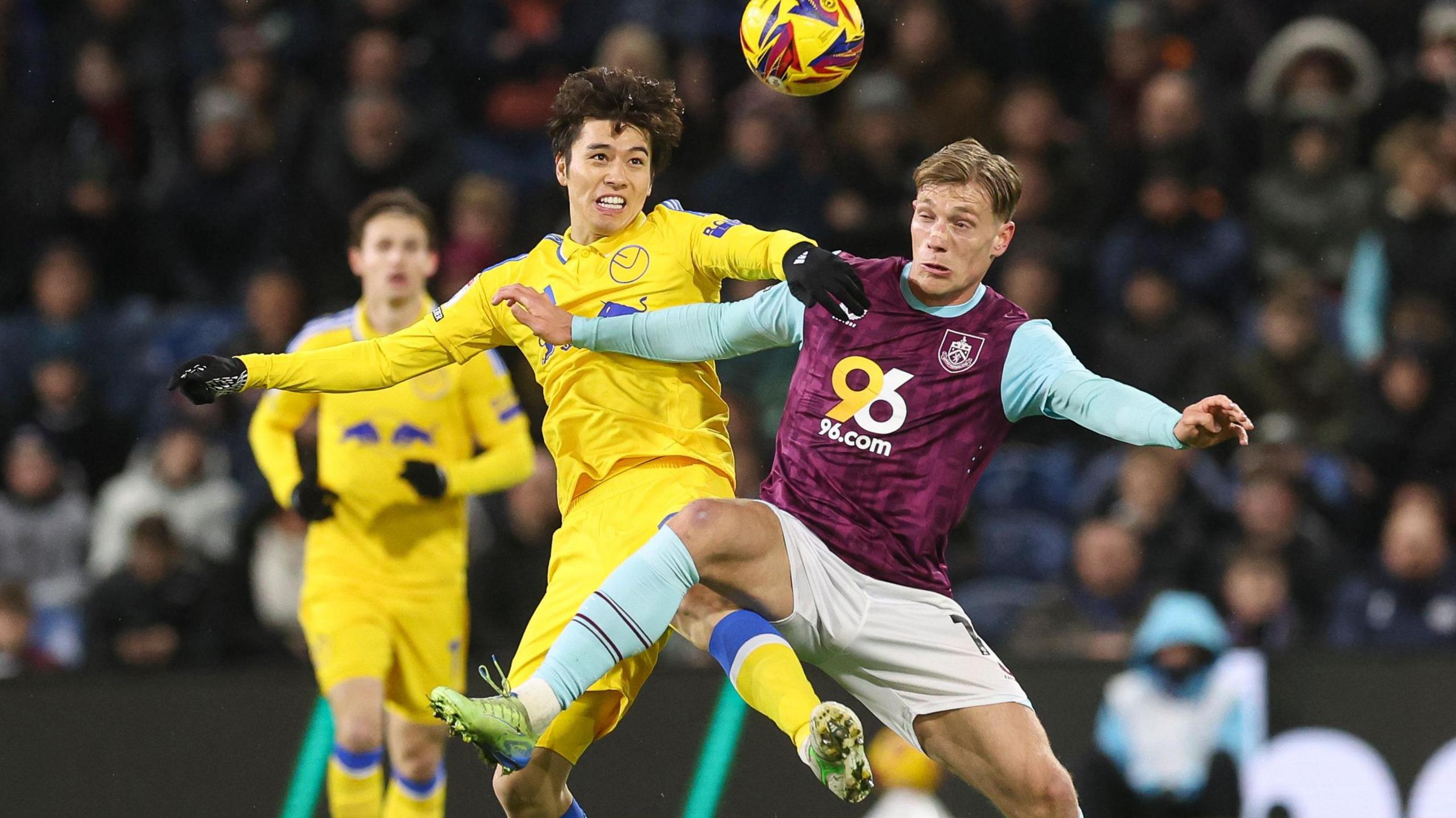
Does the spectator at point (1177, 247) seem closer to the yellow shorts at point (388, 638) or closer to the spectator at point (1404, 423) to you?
the spectator at point (1404, 423)

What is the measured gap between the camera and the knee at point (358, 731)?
679 cm

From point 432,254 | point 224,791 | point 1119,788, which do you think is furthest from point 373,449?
point 1119,788

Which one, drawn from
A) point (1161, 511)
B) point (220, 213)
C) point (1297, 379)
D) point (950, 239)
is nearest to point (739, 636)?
point (950, 239)

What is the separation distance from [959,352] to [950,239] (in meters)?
0.32

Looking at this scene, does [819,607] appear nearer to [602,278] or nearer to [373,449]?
[602,278]

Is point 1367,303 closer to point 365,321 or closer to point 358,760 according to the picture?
point 365,321

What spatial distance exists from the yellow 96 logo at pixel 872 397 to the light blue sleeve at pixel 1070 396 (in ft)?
0.96

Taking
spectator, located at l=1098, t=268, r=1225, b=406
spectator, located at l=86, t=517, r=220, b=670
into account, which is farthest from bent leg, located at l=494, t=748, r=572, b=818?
spectator, located at l=1098, t=268, r=1225, b=406

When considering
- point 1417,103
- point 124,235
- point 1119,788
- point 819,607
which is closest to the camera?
point 819,607

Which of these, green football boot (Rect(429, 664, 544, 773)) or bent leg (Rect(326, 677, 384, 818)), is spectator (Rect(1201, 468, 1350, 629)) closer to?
bent leg (Rect(326, 677, 384, 818))

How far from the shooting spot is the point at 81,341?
998 cm

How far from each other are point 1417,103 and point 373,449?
235 inches

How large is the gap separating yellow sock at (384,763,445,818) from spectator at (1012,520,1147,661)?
8.81 ft

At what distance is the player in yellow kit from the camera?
554 centimetres
